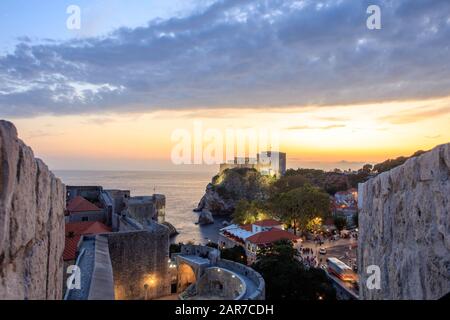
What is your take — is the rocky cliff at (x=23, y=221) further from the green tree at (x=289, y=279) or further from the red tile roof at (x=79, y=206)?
the red tile roof at (x=79, y=206)

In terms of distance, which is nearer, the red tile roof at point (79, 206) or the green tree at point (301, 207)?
the red tile roof at point (79, 206)

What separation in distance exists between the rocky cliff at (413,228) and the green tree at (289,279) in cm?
1439

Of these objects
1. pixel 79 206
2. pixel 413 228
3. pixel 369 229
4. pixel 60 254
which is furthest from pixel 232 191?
pixel 413 228

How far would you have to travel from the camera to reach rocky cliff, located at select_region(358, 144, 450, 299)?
3527 mm

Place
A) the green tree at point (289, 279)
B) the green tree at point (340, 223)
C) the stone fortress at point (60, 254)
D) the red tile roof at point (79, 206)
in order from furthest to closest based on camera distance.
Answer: the green tree at point (340, 223) → the red tile roof at point (79, 206) → the green tree at point (289, 279) → the stone fortress at point (60, 254)

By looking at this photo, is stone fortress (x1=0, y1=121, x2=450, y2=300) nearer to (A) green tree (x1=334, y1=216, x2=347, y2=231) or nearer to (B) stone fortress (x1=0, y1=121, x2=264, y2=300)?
(B) stone fortress (x1=0, y1=121, x2=264, y2=300)

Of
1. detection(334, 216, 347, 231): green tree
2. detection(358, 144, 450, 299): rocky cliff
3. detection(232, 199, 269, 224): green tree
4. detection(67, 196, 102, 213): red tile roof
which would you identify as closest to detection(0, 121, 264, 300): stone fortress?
detection(67, 196, 102, 213): red tile roof

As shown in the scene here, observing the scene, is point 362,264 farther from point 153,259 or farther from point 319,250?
point 319,250

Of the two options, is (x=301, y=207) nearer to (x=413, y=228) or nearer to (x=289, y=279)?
(x=289, y=279)

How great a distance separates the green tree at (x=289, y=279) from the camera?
1938 centimetres

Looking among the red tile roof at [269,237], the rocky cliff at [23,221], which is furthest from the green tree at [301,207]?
the rocky cliff at [23,221]

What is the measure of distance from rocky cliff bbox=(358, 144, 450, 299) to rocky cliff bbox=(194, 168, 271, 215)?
8012cm

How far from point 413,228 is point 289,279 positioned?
17234 mm

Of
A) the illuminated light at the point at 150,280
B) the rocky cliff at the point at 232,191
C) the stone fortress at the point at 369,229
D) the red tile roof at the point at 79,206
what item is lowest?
the rocky cliff at the point at 232,191
